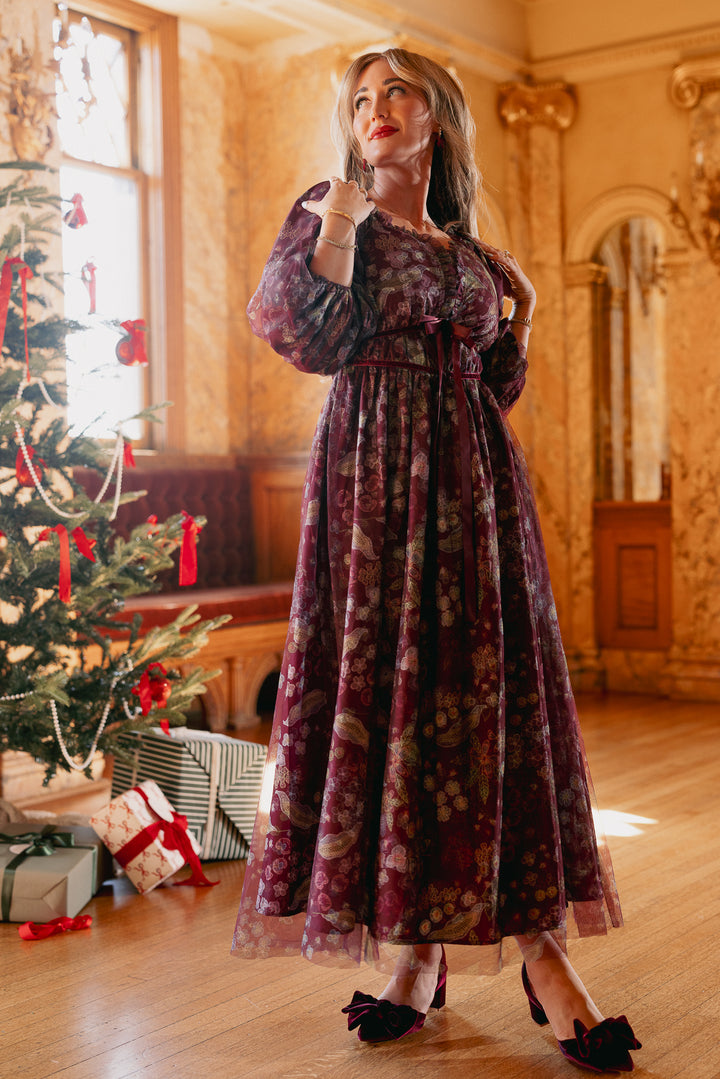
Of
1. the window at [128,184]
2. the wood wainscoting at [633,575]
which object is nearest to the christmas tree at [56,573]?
the window at [128,184]

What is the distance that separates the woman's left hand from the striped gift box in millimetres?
1649

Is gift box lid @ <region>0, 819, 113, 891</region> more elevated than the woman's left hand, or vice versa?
the woman's left hand

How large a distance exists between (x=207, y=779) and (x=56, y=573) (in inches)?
28.9

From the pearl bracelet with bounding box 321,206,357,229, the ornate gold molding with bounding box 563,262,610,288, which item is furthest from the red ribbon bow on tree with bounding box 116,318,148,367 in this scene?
the ornate gold molding with bounding box 563,262,610,288

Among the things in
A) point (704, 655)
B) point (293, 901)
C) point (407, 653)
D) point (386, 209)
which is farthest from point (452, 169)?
point (704, 655)

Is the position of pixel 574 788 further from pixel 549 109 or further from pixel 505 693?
Result: pixel 549 109

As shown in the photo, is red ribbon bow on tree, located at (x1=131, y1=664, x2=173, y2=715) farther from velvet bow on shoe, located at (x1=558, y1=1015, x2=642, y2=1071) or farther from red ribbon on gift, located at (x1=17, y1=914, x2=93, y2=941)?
velvet bow on shoe, located at (x1=558, y1=1015, x2=642, y2=1071)

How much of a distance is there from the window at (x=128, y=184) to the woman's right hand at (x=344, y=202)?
4.07 meters

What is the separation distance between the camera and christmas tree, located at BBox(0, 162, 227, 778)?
3.29m

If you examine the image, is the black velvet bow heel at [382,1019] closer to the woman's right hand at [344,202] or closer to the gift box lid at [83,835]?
the gift box lid at [83,835]

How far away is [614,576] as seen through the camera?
22.0 feet

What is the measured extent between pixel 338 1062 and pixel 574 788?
2.04ft

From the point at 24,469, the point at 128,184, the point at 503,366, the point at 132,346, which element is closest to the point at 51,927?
the point at 24,469

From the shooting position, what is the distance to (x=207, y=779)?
11.3 feet
